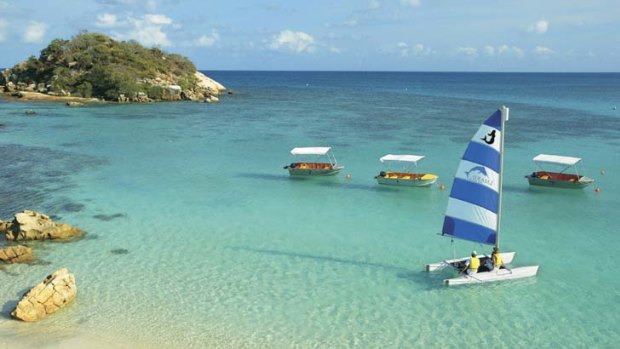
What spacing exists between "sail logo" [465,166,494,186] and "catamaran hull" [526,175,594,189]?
1701 centimetres

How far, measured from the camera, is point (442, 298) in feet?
66.4

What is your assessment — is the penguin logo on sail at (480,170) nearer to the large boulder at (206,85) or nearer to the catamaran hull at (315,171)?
the catamaran hull at (315,171)

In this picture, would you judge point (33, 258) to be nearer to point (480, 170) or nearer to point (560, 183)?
point (480, 170)

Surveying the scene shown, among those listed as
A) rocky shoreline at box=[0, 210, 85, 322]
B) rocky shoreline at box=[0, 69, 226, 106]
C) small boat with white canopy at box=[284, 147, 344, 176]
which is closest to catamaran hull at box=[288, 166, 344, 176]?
small boat with white canopy at box=[284, 147, 344, 176]

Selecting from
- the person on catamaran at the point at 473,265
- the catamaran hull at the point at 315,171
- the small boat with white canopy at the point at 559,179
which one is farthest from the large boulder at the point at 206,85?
the person on catamaran at the point at 473,265

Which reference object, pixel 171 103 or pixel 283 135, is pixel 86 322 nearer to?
pixel 283 135

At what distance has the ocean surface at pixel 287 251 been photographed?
1802 centimetres

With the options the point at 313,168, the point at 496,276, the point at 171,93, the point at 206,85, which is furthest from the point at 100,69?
the point at 496,276

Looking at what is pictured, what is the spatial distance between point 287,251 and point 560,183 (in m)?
21.9

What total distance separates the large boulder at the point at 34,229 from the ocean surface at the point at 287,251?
70 centimetres

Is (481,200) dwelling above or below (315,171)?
above

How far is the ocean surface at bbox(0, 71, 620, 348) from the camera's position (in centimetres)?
1802

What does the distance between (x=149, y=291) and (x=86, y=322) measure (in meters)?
2.88

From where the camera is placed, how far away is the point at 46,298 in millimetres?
18516
